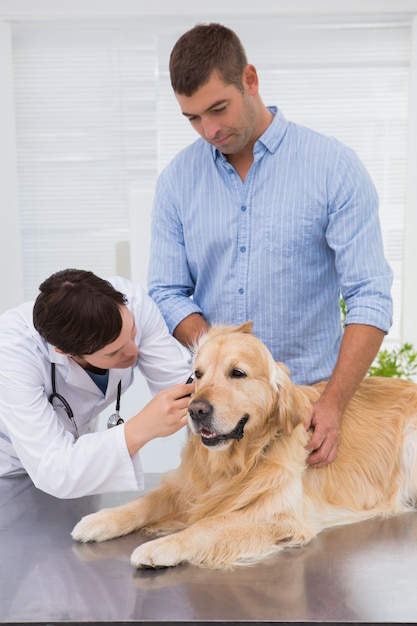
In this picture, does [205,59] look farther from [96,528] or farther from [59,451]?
[96,528]

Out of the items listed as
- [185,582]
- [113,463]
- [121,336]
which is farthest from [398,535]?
[121,336]

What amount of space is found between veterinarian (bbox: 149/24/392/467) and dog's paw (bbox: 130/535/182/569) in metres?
0.48

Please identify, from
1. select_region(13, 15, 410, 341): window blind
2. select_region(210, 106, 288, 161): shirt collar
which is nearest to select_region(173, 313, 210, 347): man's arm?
select_region(210, 106, 288, 161): shirt collar

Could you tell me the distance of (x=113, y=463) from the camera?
1833mm

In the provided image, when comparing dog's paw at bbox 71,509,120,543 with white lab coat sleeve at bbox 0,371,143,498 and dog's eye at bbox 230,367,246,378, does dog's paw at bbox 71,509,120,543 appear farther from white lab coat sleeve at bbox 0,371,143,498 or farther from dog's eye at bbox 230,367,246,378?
dog's eye at bbox 230,367,246,378

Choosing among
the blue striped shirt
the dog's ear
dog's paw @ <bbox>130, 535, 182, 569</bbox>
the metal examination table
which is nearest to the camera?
the metal examination table

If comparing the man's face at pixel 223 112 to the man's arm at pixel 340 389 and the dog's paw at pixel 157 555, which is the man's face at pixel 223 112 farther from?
the dog's paw at pixel 157 555

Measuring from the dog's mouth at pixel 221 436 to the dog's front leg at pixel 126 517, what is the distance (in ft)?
0.93

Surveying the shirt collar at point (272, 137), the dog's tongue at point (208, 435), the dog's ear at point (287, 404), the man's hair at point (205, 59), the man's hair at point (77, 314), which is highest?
the man's hair at point (205, 59)

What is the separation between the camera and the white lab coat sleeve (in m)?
1.83

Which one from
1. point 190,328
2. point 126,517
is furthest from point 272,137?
point 126,517

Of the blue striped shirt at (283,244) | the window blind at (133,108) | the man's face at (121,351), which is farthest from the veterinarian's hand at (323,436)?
the window blind at (133,108)

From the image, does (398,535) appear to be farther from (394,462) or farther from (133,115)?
(133,115)

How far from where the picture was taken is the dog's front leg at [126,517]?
1.83m
